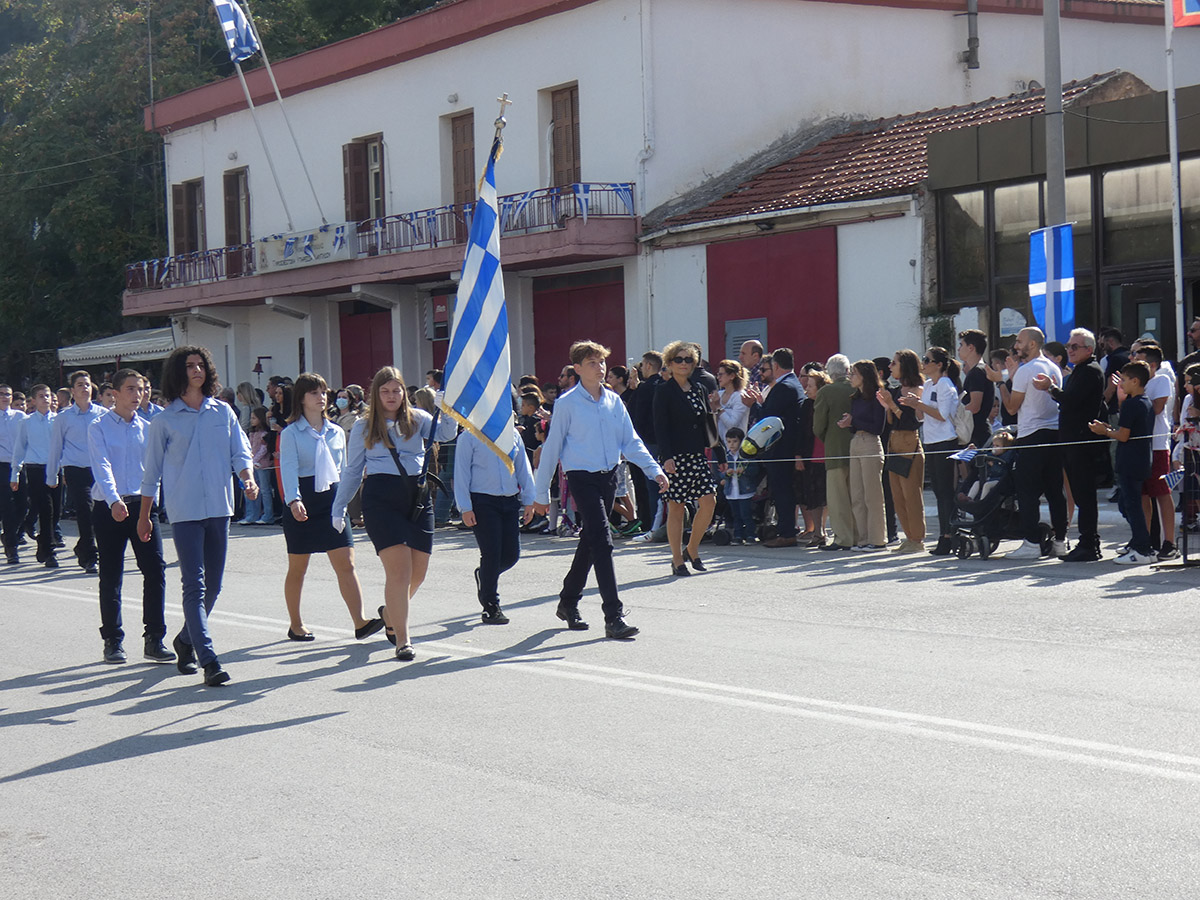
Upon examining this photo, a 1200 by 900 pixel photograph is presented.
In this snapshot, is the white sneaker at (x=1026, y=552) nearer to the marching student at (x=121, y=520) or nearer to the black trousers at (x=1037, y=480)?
the black trousers at (x=1037, y=480)

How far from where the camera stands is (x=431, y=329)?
31.1 m

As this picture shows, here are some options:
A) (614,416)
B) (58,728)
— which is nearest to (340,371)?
(614,416)

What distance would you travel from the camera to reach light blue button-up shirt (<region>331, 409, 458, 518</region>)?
31.0 ft

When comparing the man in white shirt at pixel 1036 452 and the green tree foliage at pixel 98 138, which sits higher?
the green tree foliage at pixel 98 138

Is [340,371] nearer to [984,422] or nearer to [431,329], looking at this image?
[431,329]

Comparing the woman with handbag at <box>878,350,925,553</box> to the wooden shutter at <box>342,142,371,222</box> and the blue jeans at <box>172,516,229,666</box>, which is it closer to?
the blue jeans at <box>172,516,229,666</box>

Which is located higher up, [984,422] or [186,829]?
[984,422]

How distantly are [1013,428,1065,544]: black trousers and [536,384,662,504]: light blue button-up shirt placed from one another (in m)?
4.21

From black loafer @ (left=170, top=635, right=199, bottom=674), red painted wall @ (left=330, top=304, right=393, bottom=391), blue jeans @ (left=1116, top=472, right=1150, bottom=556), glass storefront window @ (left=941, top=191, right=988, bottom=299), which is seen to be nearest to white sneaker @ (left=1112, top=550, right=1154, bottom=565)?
blue jeans @ (left=1116, top=472, right=1150, bottom=556)

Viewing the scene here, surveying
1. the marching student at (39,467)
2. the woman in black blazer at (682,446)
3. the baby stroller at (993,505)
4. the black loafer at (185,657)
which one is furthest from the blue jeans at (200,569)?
the marching student at (39,467)

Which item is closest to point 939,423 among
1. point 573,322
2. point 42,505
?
point 42,505

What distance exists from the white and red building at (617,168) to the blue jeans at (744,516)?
7019 millimetres

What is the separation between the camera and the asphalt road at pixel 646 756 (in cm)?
503

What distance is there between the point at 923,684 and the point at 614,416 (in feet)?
10.5
